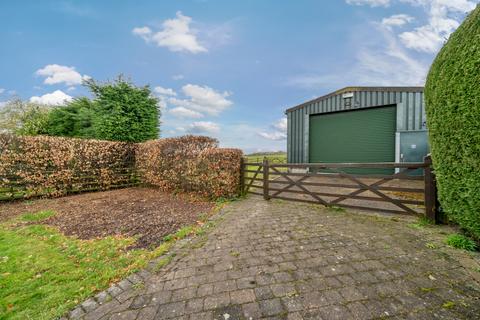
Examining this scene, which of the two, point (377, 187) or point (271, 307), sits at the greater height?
point (377, 187)

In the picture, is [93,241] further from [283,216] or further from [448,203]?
[448,203]

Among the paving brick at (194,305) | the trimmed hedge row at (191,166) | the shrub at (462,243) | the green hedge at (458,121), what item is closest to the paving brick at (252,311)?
the paving brick at (194,305)

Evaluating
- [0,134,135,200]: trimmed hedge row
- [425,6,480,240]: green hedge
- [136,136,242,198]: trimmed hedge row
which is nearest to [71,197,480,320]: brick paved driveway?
[425,6,480,240]: green hedge

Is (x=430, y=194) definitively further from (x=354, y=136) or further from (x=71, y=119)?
(x=71, y=119)

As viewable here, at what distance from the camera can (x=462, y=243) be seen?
2879 mm

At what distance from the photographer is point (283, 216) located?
4488 mm

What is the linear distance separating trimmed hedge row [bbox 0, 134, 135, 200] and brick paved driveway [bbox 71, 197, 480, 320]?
7.02 metres

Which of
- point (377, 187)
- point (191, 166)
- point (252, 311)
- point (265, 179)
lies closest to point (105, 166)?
point (191, 166)

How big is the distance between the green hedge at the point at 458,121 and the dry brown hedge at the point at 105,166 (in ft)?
15.2

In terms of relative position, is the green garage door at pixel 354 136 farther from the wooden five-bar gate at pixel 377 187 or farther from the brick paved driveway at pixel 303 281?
the brick paved driveway at pixel 303 281

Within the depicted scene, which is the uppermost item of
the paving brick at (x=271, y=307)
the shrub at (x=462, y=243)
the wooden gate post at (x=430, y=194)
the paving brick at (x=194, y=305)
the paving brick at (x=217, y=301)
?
the wooden gate post at (x=430, y=194)

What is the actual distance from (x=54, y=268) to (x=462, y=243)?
5.71 metres

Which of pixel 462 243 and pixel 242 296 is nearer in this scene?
pixel 242 296

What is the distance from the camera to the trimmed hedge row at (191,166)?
6.24 meters
